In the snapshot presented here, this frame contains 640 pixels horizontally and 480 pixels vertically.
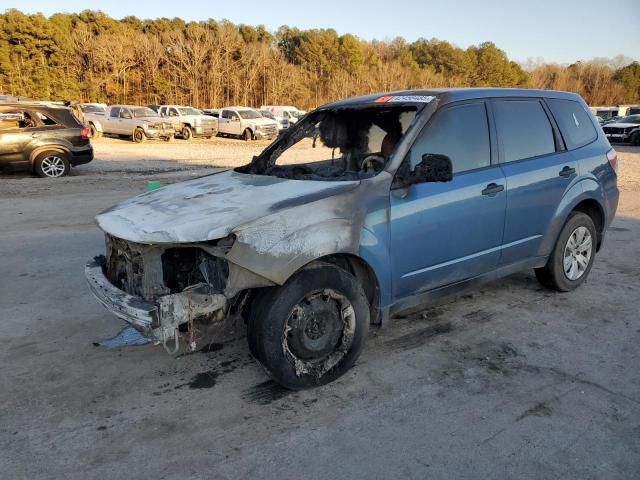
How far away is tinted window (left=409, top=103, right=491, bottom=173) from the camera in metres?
3.95

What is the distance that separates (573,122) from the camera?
5164 millimetres

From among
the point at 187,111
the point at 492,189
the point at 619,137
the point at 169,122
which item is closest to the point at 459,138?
the point at 492,189

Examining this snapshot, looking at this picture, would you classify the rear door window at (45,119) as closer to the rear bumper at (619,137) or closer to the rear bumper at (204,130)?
the rear bumper at (204,130)

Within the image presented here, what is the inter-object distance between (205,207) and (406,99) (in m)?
1.83

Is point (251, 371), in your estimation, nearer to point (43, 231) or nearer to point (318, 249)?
point (318, 249)

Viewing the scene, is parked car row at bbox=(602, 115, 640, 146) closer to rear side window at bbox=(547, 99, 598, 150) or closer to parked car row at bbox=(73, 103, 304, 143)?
parked car row at bbox=(73, 103, 304, 143)

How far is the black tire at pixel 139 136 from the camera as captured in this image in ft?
90.0

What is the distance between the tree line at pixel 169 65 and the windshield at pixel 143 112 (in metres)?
22.6

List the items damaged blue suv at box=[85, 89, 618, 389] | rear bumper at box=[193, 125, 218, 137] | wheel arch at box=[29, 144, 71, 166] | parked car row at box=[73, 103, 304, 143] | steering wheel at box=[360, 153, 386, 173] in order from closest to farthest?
damaged blue suv at box=[85, 89, 618, 389] → steering wheel at box=[360, 153, 386, 173] → wheel arch at box=[29, 144, 71, 166] → parked car row at box=[73, 103, 304, 143] → rear bumper at box=[193, 125, 218, 137]

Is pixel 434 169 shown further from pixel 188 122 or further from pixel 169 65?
pixel 169 65

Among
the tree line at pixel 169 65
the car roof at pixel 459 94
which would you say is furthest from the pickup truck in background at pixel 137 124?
the car roof at pixel 459 94

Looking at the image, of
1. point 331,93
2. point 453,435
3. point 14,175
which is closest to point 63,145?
point 14,175

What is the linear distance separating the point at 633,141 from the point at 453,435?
31209mm

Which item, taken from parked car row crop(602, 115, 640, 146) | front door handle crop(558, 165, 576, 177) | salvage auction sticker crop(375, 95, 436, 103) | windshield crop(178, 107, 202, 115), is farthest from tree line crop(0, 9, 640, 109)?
salvage auction sticker crop(375, 95, 436, 103)
